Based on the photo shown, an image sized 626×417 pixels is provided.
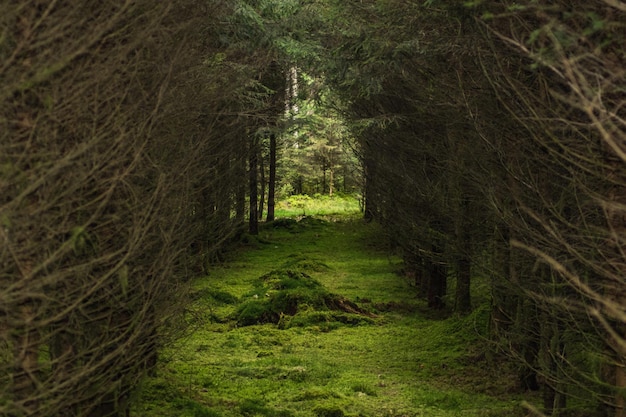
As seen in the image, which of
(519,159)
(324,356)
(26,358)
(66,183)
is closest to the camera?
(66,183)

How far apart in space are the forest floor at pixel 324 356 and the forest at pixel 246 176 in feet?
1.77

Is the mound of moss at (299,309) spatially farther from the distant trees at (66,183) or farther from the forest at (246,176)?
the distant trees at (66,183)

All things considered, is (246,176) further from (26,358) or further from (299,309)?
(26,358)

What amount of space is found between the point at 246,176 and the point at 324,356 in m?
5.92

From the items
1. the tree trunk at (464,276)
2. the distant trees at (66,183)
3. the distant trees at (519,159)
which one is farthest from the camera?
the tree trunk at (464,276)

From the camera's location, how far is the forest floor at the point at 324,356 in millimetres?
8289

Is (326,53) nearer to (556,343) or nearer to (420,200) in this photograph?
(420,200)

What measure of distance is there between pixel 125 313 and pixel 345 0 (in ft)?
19.5

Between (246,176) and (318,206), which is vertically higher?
(246,176)

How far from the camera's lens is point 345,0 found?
988 cm

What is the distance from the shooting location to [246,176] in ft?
51.8

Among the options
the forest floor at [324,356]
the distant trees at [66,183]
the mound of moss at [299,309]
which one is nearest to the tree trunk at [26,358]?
the distant trees at [66,183]

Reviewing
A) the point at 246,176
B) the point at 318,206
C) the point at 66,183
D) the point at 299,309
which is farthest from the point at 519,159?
the point at 318,206

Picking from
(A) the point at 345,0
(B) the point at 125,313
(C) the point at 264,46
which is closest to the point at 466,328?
(A) the point at 345,0
